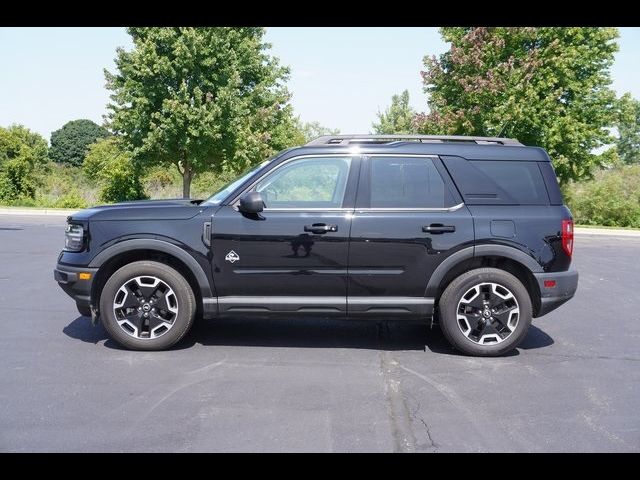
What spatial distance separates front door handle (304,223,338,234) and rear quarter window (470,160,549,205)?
144 centimetres

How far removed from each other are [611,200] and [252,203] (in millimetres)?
25128

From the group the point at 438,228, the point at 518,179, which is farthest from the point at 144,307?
the point at 518,179

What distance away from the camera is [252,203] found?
502 centimetres

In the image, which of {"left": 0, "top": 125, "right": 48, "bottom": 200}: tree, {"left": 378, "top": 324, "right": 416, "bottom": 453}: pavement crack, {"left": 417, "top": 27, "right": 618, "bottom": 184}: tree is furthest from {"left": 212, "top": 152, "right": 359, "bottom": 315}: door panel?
{"left": 0, "top": 125, "right": 48, "bottom": 200}: tree

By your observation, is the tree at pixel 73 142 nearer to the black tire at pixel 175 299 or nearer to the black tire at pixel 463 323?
the black tire at pixel 175 299

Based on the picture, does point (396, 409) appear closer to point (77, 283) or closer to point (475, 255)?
point (475, 255)

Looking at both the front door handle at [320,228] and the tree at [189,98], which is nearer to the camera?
the front door handle at [320,228]

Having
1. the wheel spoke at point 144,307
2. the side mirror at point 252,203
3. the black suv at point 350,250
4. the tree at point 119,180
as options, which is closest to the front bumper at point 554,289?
the black suv at point 350,250

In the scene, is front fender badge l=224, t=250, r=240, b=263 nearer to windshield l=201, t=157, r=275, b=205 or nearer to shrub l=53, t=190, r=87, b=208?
windshield l=201, t=157, r=275, b=205

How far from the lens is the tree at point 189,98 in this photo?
24.2 meters
